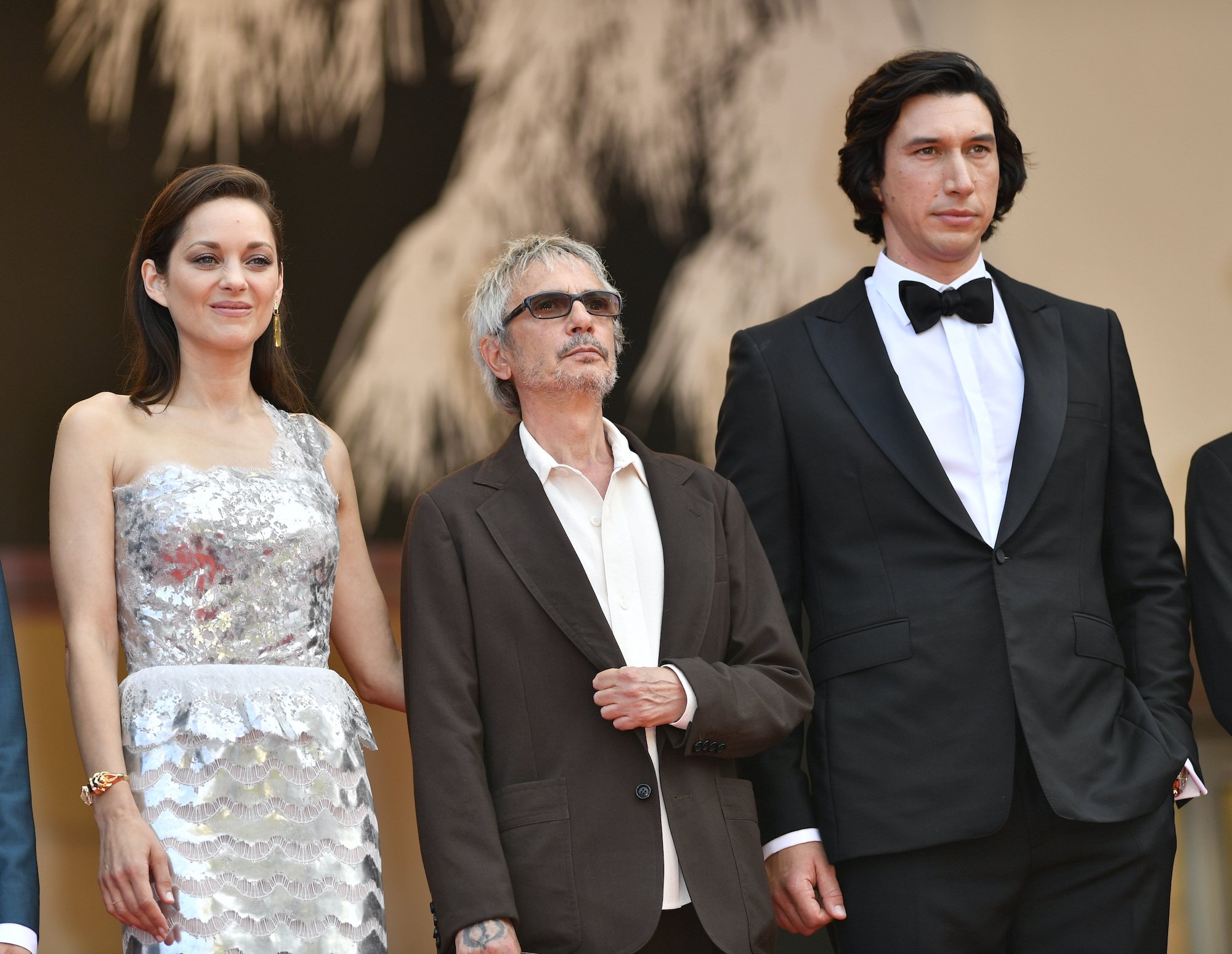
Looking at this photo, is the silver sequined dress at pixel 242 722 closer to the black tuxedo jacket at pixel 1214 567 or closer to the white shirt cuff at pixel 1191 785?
the white shirt cuff at pixel 1191 785

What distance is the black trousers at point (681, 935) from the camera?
2469 millimetres

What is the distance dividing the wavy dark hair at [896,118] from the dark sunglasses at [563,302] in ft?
2.10

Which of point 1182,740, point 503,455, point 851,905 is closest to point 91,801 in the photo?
point 503,455

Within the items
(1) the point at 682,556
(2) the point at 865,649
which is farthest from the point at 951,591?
(1) the point at 682,556

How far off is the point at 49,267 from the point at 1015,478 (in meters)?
2.55

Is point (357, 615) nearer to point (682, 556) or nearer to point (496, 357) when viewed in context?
point (496, 357)

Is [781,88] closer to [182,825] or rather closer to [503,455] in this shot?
[503,455]

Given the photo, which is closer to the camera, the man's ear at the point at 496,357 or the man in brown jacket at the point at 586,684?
the man in brown jacket at the point at 586,684

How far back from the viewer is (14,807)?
7.73 ft

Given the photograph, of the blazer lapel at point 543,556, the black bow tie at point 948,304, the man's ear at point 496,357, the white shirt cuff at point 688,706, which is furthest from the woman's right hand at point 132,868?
the black bow tie at point 948,304

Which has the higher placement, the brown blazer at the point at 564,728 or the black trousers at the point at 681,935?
the brown blazer at the point at 564,728

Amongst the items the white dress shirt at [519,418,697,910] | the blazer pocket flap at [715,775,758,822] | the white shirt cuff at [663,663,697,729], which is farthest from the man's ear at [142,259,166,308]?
the blazer pocket flap at [715,775,758,822]

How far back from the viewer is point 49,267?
3881 millimetres

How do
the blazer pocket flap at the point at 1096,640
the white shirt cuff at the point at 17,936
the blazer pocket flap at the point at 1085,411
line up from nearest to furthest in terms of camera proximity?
the white shirt cuff at the point at 17,936, the blazer pocket flap at the point at 1096,640, the blazer pocket flap at the point at 1085,411
